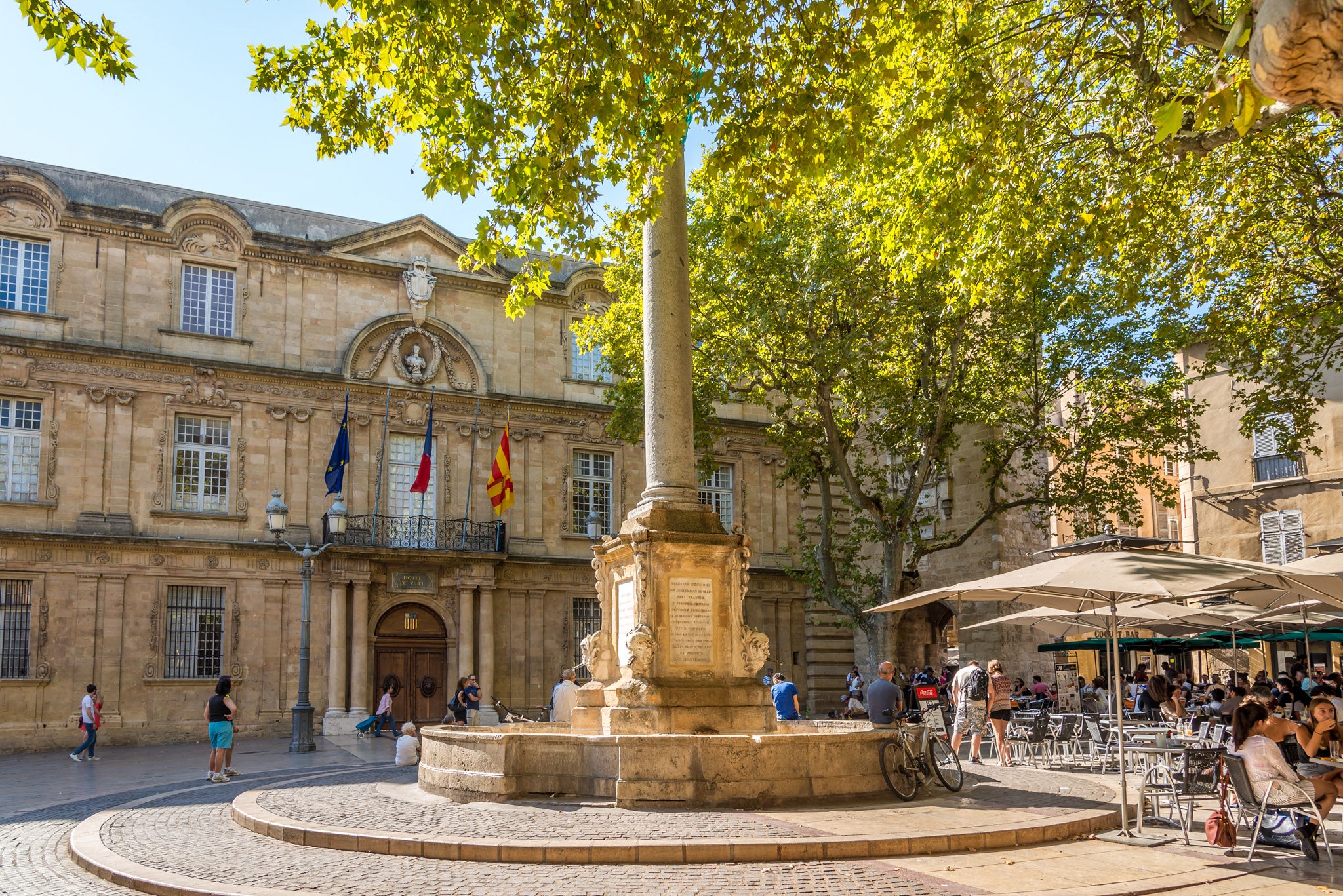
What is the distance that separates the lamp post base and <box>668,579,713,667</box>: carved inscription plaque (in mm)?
11473

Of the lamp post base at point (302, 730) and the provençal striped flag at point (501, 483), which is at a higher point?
the provençal striped flag at point (501, 483)

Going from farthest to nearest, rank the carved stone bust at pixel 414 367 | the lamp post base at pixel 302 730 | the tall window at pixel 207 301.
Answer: the carved stone bust at pixel 414 367 → the tall window at pixel 207 301 → the lamp post base at pixel 302 730

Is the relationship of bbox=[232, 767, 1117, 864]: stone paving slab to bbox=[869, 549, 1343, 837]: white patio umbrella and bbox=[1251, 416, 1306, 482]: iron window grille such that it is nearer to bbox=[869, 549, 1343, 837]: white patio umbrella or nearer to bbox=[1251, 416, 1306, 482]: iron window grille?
bbox=[869, 549, 1343, 837]: white patio umbrella

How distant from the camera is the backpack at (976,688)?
52.6 feet

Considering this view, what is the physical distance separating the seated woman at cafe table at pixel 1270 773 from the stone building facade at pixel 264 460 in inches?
801

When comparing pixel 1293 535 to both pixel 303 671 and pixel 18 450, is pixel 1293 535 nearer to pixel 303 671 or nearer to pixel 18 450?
pixel 303 671

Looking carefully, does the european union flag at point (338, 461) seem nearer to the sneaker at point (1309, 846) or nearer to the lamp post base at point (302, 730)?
the lamp post base at point (302, 730)

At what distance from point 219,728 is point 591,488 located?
15.6m

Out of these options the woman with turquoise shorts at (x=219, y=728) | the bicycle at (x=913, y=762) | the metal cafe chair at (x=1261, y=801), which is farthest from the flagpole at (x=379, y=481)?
the metal cafe chair at (x=1261, y=801)

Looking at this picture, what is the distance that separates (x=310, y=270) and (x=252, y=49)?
59.0 ft

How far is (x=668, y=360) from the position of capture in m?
11.4

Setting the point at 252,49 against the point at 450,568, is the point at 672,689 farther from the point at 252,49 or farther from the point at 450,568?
the point at 450,568

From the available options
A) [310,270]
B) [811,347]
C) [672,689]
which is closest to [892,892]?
[672,689]

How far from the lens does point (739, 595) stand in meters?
11.3
